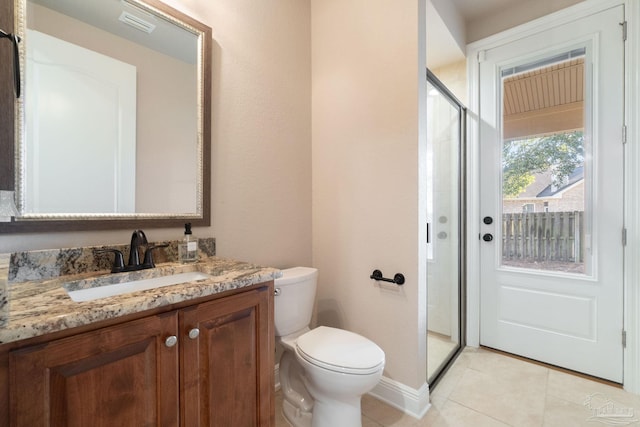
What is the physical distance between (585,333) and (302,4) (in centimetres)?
307

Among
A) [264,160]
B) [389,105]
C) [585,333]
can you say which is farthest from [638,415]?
[264,160]

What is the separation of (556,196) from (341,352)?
1.93 meters

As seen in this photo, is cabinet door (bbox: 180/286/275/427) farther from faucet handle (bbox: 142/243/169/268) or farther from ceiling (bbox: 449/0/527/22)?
ceiling (bbox: 449/0/527/22)

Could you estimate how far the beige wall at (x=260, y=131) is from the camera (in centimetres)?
153

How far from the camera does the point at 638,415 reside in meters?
1.54

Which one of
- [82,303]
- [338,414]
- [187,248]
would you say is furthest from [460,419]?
[82,303]

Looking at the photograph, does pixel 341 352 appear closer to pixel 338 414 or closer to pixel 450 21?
pixel 338 414

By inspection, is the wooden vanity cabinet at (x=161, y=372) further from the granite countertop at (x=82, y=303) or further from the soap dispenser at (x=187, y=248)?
the soap dispenser at (x=187, y=248)

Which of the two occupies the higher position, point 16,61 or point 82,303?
point 16,61

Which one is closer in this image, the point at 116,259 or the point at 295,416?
the point at 116,259

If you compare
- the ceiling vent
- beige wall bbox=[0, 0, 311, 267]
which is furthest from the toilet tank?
the ceiling vent

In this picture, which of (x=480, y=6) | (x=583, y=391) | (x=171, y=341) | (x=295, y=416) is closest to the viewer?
(x=171, y=341)

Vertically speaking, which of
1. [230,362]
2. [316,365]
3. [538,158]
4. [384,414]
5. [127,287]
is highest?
[538,158]

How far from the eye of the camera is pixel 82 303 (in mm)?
715
